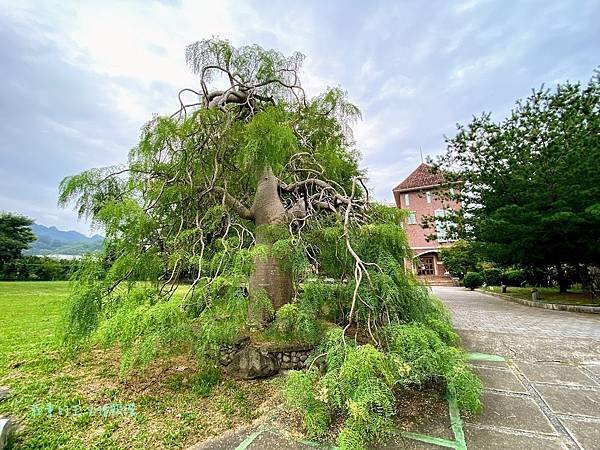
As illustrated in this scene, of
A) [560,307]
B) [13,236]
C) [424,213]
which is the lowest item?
[560,307]

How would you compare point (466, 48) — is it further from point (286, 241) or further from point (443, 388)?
point (443, 388)

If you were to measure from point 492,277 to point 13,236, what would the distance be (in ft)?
116

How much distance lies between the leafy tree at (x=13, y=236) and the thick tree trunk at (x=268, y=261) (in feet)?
87.2

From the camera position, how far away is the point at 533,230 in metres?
9.41

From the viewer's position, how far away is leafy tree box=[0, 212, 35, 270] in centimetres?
2211

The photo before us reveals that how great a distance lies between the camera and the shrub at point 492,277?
63.1 ft

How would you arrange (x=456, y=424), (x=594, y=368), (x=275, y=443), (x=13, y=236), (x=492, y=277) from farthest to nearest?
1. (x=13, y=236)
2. (x=492, y=277)
3. (x=594, y=368)
4. (x=456, y=424)
5. (x=275, y=443)

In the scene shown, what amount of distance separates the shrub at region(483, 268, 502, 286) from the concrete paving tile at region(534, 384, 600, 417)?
18.0m

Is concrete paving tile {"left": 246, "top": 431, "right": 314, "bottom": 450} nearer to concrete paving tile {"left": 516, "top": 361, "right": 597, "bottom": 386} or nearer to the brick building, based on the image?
concrete paving tile {"left": 516, "top": 361, "right": 597, "bottom": 386}

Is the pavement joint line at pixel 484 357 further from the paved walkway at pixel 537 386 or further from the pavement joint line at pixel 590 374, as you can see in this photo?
the pavement joint line at pixel 590 374

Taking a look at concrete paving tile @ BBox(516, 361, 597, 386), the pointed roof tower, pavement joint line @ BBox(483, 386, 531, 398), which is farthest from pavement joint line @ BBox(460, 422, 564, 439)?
the pointed roof tower

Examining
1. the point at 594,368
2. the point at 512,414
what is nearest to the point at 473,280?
the point at 594,368

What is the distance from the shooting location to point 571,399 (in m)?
3.46

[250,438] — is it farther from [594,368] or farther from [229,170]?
[594,368]
